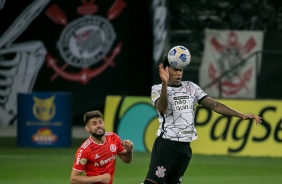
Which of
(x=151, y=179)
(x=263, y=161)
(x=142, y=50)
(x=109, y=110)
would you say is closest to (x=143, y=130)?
(x=109, y=110)

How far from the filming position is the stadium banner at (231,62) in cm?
2323

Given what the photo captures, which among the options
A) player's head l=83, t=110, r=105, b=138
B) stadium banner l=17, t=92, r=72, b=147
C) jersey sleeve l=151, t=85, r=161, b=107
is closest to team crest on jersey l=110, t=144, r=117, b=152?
player's head l=83, t=110, r=105, b=138

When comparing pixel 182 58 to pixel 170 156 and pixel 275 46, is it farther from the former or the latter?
pixel 275 46

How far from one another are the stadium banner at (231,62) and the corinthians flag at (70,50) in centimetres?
264

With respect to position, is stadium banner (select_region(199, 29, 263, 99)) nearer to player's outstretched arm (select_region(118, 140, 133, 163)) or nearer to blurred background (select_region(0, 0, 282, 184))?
blurred background (select_region(0, 0, 282, 184))

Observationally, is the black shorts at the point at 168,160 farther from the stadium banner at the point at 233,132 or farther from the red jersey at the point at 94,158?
the stadium banner at the point at 233,132

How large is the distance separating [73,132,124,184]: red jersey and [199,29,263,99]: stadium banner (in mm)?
12599

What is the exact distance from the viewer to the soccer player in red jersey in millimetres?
10461

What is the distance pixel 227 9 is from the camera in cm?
2638

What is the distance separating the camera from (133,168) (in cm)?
1788

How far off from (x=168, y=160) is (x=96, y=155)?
2.96ft

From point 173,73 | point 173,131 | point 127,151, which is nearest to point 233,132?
point 173,131

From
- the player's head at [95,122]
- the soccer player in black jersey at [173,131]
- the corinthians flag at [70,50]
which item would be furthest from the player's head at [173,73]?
the corinthians flag at [70,50]

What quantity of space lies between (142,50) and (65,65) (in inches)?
81.0
